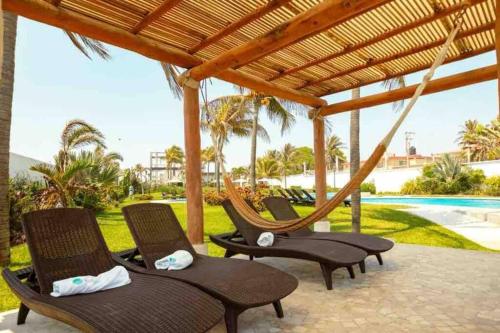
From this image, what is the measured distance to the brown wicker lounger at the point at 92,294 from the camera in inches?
74.9

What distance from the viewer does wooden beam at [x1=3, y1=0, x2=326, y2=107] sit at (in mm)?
3090

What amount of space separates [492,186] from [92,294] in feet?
68.4

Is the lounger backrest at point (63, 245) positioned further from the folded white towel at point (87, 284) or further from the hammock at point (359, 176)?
the hammock at point (359, 176)

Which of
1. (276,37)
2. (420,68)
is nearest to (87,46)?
(276,37)

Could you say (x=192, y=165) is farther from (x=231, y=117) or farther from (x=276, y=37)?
(x=231, y=117)

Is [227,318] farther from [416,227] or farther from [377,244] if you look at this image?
[416,227]

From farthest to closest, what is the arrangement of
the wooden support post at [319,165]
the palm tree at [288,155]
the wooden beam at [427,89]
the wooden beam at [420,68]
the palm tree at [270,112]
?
1. the palm tree at [288,155]
2. the palm tree at [270,112]
3. the wooden support post at [319,165]
4. the wooden beam at [420,68]
5. the wooden beam at [427,89]

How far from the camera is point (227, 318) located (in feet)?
7.84

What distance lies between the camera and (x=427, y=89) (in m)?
4.96

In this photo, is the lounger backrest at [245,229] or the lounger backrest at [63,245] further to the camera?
the lounger backrest at [245,229]

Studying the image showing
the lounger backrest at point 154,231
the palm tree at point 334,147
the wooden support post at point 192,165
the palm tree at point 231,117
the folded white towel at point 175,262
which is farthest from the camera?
the palm tree at point 334,147

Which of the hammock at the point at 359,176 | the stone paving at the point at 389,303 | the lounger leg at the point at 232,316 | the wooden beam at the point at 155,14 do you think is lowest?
the stone paving at the point at 389,303

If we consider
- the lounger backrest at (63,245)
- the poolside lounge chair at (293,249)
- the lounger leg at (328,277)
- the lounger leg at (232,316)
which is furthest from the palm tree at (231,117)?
the lounger leg at (232,316)

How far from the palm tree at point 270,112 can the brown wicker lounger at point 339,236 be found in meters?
8.80
